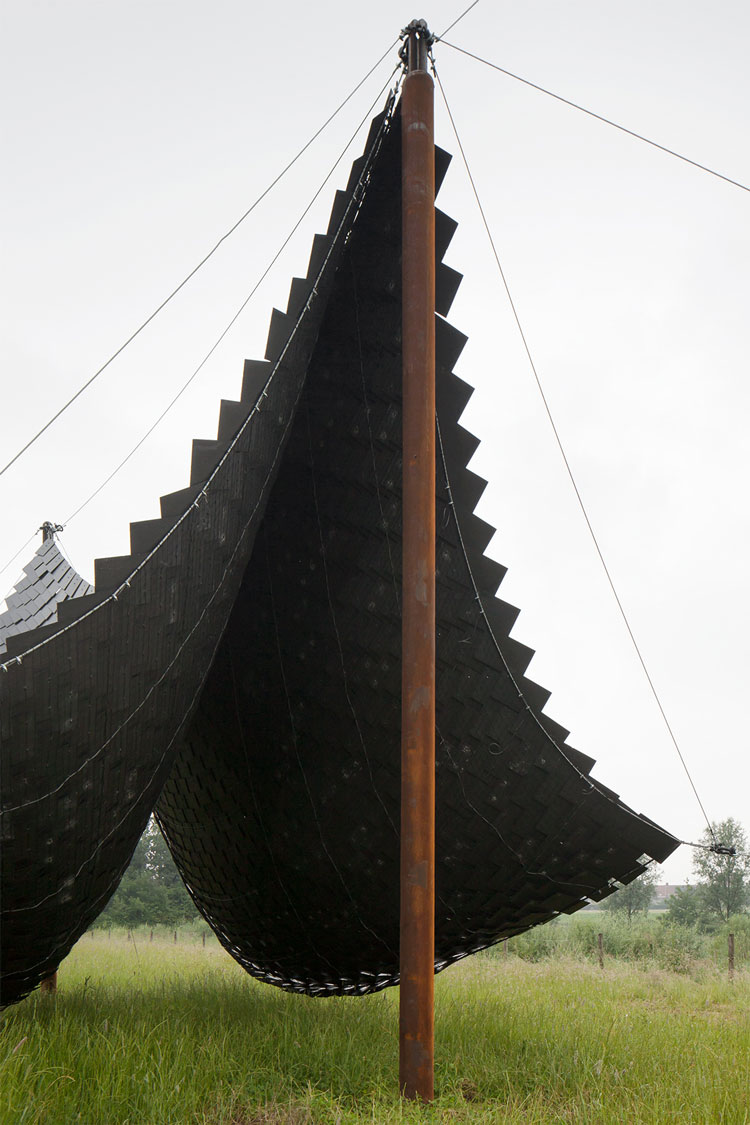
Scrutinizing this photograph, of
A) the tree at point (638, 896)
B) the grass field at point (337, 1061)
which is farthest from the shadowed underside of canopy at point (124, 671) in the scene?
the tree at point (638, 896)

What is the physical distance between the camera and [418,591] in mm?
3906

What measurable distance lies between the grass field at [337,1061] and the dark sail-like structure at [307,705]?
47 centimetres

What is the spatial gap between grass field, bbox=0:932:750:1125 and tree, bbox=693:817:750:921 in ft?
94.0

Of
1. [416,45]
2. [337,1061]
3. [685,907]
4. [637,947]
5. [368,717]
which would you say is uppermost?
[416,45]

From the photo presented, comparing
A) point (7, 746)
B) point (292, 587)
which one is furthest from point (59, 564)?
point (7, 746)

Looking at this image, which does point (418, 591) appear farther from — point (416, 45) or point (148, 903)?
point (148, 903)

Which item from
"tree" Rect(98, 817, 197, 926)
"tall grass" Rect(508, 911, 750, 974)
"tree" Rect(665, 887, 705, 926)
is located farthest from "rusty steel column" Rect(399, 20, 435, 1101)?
"tree" Rect(665, 887, 705, 926)

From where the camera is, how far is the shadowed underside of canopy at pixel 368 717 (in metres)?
4.61

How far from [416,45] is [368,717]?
3.46 m

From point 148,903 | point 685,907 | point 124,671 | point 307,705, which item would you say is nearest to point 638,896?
point 685,907

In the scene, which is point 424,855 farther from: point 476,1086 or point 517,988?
point 517,988

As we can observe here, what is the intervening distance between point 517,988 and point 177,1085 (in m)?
5.23

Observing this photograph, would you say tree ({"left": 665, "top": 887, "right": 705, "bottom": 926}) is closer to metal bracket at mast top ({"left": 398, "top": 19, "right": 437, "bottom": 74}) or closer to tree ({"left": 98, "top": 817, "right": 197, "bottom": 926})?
tree ({"left": 98, "top": 817, "right": 197, "bottom": 926})

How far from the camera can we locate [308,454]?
197 inches
